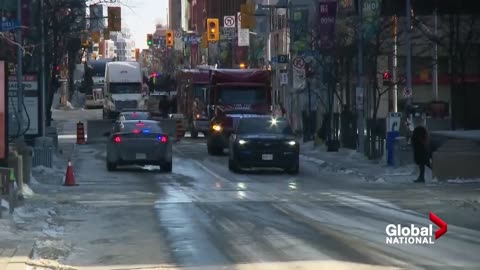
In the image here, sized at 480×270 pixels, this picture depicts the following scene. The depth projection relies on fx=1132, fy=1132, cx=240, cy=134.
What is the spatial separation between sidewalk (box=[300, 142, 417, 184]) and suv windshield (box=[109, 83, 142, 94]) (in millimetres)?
32547

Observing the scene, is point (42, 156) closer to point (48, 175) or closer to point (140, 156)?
point (48, 175)

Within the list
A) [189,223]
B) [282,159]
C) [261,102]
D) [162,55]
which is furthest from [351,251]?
[162,55]

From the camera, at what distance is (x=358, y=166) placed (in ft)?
116

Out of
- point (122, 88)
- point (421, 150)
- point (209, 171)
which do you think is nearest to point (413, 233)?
point (421, 150)

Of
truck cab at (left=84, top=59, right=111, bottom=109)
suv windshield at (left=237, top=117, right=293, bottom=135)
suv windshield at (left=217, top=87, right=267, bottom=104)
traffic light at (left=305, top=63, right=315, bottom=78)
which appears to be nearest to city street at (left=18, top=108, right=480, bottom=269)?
suv windshield at (left=237, top=117, right=293, bottom=135)

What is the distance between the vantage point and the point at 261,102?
150ft

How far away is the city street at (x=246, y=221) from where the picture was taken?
14.6 metres

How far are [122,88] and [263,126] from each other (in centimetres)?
4392

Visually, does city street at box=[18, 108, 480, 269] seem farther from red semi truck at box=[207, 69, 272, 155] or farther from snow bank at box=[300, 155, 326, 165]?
red semi truck at box=[207, 69, 272, 155]

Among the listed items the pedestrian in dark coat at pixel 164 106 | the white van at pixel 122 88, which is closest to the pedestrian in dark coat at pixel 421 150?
the pedestrian in dark coat at pixel 164 106

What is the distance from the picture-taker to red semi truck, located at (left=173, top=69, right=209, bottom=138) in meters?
55.4

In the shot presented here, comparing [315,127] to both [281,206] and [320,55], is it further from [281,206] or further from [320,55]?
[281,206]

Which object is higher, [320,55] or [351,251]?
[320,55]

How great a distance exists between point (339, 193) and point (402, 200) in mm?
2634
